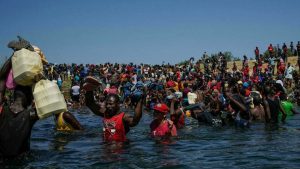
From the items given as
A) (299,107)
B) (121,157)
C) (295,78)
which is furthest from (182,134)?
(295,78)

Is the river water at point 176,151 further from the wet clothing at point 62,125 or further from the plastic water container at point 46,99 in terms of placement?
the plastic water container at point 46,99

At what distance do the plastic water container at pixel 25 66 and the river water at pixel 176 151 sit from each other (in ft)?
3.97

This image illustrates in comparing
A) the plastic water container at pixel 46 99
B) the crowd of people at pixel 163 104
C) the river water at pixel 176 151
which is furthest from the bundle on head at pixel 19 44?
the river water at pixel 176 151

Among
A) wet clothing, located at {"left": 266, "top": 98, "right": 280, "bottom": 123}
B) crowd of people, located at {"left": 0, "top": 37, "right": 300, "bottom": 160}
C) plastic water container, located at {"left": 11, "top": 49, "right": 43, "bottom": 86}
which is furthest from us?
wet clothing, located at {"left": 266, "top": 98, "right": 280, "bottom": 123}

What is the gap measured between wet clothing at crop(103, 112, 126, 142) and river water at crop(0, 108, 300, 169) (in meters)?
0.22

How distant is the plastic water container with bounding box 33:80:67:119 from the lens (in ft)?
20.2

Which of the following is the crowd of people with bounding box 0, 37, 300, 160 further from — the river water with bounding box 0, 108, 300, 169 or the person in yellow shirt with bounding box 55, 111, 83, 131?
the river water with bounding box 0, 108, 300, 169

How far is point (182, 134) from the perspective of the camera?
38.5 ft

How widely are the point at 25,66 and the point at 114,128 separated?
2524 millimetres

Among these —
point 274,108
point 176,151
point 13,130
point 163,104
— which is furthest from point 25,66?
point 274,108

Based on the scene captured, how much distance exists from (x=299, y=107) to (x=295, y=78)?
5.63 m

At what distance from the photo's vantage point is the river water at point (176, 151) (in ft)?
24.0

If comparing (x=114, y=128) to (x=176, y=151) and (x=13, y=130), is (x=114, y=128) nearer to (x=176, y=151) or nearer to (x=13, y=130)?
(x=176, y=151)

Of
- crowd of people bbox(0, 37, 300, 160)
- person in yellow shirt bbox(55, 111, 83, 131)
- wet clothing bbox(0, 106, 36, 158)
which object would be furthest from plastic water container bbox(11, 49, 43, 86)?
person in yellow shirt bbox(55, 111, 83, 131)
